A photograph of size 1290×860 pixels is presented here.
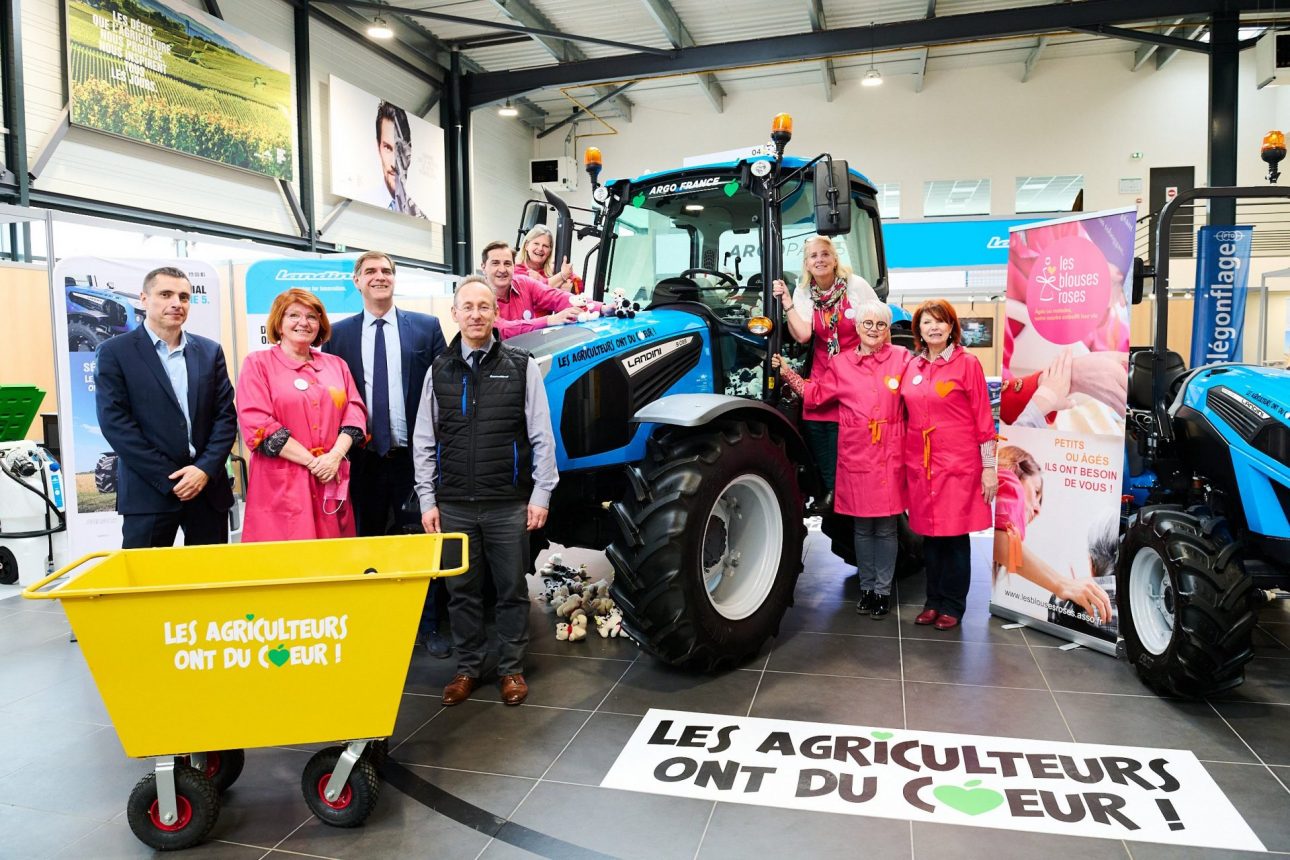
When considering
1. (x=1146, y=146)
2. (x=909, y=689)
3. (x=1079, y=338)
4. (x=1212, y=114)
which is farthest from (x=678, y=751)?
(x=1146, y=146)

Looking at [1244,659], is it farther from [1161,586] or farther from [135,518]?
[135,518]

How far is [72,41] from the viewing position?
23.2ft

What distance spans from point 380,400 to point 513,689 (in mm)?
1312

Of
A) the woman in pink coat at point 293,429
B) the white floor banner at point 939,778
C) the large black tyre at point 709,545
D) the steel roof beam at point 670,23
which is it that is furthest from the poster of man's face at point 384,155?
the white floor banner at point 939,778

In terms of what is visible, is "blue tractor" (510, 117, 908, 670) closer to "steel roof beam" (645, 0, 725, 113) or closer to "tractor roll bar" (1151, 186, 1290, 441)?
"tractor roll bar" (1151, 186, 1290, 441)

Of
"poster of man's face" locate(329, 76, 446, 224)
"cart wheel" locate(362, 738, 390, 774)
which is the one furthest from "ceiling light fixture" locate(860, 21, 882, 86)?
"cart wheel" locate(362, 738, 390, 774)

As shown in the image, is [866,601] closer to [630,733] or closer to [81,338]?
[630,733]

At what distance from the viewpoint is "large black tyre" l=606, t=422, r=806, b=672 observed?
323 cm

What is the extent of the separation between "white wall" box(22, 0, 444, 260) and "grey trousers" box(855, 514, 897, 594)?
7.18 m

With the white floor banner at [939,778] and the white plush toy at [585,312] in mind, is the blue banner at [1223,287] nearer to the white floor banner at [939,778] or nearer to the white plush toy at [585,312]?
the white floor banner at [939,778]

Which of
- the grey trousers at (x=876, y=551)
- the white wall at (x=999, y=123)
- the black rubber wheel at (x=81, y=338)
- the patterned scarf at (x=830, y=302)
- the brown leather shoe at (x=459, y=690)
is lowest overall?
the brown leather shoe at (x=459, y=690)

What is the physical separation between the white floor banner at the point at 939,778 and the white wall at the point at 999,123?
12757 millimetres

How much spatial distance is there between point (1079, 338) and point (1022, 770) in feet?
6.58

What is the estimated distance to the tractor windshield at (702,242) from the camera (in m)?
4.09
